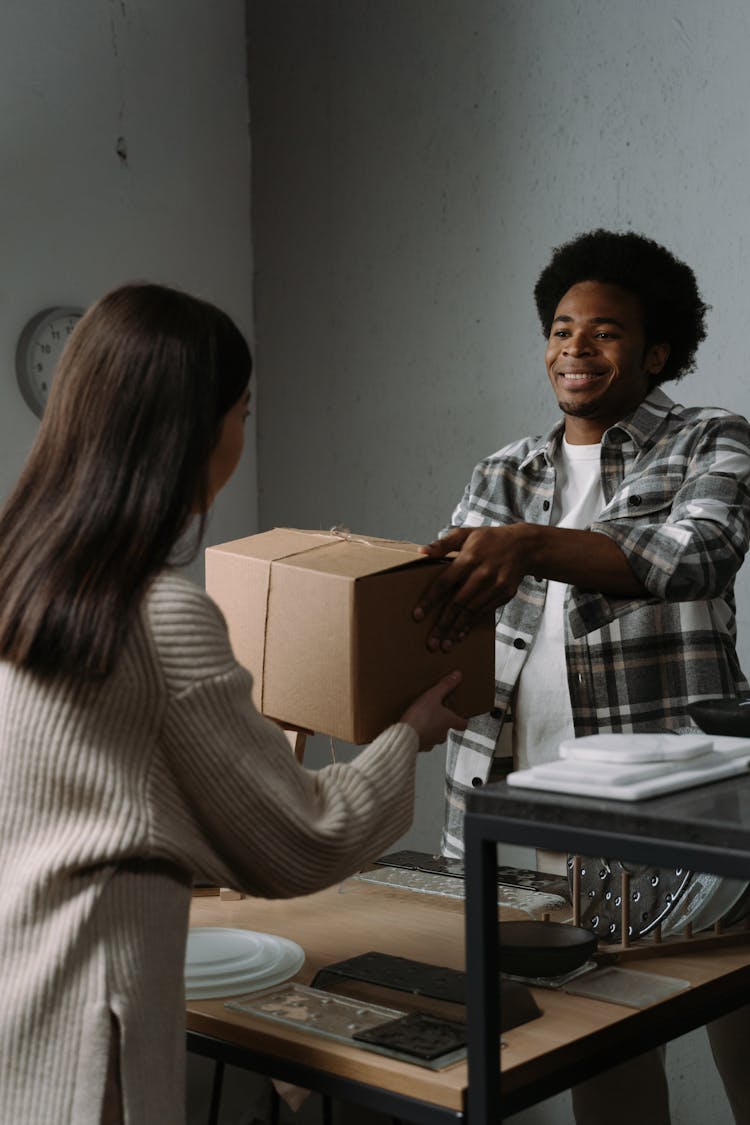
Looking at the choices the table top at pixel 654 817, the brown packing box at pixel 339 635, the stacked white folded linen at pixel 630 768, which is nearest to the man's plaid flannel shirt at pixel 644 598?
the brown packing box at pixel 339 635

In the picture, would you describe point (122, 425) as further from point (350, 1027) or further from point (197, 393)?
point (350, 1027)

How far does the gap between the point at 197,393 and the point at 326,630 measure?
0.35 meters

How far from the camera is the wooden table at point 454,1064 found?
3.91 feet

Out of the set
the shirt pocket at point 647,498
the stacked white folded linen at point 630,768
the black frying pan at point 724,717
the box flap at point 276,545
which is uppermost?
the shirt pocket at point 647,498

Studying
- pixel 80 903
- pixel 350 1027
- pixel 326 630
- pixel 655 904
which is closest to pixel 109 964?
pixel 80 903

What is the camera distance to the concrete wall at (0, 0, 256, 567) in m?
3.32

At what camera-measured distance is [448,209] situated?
3.35 m

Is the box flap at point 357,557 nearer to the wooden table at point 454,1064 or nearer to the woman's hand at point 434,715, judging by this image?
the woman's hand at point 434,715

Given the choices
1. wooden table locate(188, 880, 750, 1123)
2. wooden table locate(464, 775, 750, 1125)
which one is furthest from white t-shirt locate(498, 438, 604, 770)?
wooden table locate(464, 775, 750, 1125)

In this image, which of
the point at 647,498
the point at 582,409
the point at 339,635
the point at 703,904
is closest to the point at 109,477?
the point at 339,635

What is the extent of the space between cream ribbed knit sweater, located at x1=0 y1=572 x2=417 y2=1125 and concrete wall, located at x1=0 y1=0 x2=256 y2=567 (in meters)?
2.21

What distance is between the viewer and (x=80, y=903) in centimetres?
117

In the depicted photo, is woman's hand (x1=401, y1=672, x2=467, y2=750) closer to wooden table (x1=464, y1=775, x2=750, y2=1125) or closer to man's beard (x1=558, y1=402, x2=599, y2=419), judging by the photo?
wooden table (x1=464, y1=775, x2=750, y2=1125)

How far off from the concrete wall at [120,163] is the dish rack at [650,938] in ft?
7.09
